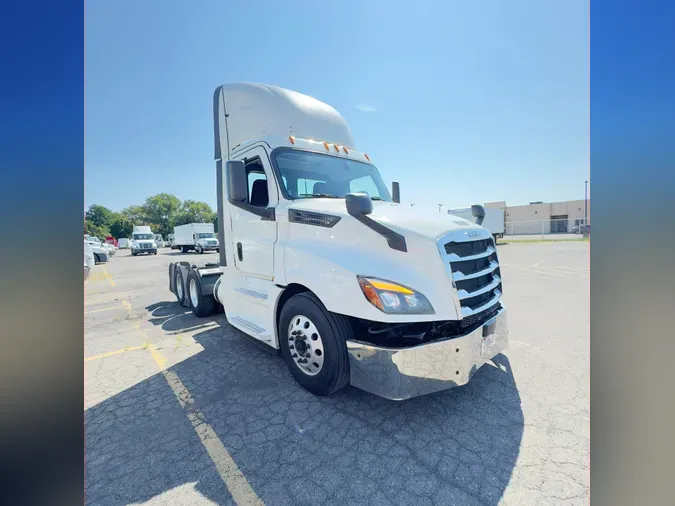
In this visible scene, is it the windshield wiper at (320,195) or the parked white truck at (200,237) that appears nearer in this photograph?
the windshield wiper at (320,195)

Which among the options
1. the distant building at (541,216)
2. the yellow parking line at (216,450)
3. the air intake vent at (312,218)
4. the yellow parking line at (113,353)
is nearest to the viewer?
the yellow parking line at (216,450)

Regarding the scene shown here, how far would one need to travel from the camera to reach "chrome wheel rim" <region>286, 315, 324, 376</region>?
128 inches

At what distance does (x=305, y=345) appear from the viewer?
3375mm

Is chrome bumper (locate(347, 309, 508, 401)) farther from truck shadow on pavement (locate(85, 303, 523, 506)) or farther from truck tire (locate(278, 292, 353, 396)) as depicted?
truck shadow on pavement (locate(85, 303, 523, 506))

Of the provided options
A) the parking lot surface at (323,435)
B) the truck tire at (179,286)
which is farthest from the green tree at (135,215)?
the parking lot surface at (323,435)

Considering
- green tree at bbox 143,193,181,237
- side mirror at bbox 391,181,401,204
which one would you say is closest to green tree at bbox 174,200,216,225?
green tree at bbox 143,193,181,237

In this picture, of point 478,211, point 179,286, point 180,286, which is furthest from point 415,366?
point 179,286

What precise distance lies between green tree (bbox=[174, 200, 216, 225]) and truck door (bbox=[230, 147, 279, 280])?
89.5m

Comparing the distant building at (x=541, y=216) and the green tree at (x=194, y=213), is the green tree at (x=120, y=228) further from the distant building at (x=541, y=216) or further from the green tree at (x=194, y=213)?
the distant building at (x=541, y=216)

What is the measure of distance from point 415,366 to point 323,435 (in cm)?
103

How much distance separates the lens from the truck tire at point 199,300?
6766 mm

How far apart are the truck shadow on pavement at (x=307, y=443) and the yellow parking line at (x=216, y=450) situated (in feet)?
0.13

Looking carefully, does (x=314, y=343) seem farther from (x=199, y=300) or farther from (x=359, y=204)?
(x=199, y=300)
